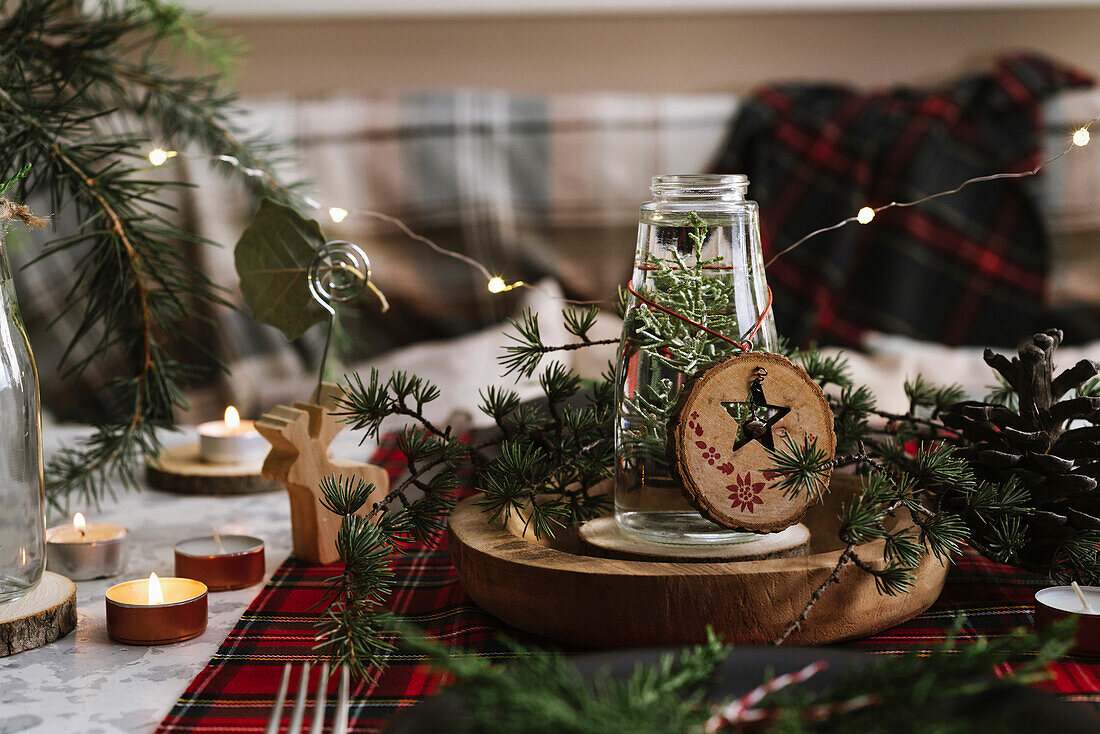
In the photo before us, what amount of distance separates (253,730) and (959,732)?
27cm

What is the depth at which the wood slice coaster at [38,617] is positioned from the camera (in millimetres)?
494

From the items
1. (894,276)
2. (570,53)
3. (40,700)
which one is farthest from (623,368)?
(570,53)

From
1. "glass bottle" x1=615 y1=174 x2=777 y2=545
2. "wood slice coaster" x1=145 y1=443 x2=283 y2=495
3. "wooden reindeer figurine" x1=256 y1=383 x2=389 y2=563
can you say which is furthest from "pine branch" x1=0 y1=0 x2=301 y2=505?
"glass bottle" x1=615 y1=174 x2=777 y2=545

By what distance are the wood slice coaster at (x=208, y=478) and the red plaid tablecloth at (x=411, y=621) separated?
0.63ft

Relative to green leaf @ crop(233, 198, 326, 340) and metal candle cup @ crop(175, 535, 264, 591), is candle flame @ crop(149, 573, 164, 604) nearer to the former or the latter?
metal candle cup @ crop(175, 535, 264, 591)

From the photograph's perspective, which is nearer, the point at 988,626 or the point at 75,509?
the point at 988,626

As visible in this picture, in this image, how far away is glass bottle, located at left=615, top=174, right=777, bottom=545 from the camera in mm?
521

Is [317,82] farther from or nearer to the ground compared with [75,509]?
farther from the ground

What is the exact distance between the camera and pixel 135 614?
509mm

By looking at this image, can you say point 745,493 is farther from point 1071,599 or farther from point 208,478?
point 208,478

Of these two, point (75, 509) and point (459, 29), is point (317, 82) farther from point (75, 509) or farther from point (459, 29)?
point (75, 509)

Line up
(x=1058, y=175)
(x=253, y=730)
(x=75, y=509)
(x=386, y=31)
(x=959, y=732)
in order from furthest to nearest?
(x=386, y=31)
(x=1058, y=175)
(x=75, y=509)
(x=253, y=730)
(x=959, y=732)

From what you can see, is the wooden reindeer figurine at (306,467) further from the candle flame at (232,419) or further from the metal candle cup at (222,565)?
the candle flame at (232,419)

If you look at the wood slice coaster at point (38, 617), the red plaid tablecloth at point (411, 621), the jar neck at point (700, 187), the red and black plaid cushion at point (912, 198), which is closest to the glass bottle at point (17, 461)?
the wood slice coaster at point (38, 617)
